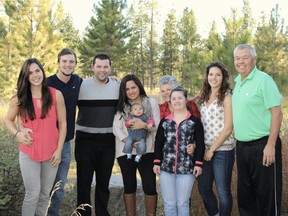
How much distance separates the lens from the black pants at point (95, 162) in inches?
178

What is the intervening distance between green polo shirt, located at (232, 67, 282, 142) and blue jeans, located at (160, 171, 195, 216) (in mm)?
731

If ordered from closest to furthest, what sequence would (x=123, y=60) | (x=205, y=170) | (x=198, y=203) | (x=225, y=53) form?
(x=205, y=170) < (x=198, y=203) < (x=225, y=53) < (x=123, y=60)

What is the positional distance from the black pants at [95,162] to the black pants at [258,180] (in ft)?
5.16

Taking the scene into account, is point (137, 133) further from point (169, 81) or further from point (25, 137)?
point (25, 137)

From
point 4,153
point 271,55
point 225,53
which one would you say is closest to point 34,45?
point 225,53

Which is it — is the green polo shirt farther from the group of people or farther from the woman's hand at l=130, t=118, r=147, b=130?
the woman's hand at l=130, t=118, r=147, b=130

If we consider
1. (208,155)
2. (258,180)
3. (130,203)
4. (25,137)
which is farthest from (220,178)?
(25,137)

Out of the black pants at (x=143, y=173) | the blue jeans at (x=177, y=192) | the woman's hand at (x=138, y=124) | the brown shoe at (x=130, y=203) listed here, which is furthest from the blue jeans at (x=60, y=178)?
the blue jeans at (x=177, y=192)

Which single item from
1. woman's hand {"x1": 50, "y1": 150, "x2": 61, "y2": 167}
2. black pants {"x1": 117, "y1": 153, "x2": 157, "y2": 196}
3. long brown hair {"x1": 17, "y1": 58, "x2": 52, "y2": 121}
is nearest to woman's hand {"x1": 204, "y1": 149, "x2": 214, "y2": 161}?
black pants {"x1": 117, "y1": 153, "x2": 157, "y2": 196}

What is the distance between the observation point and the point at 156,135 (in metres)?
4.14

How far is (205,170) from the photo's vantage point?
410 cm

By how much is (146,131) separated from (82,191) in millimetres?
1145

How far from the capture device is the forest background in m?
16.7

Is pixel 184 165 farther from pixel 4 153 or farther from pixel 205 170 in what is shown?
pixel 4 153
